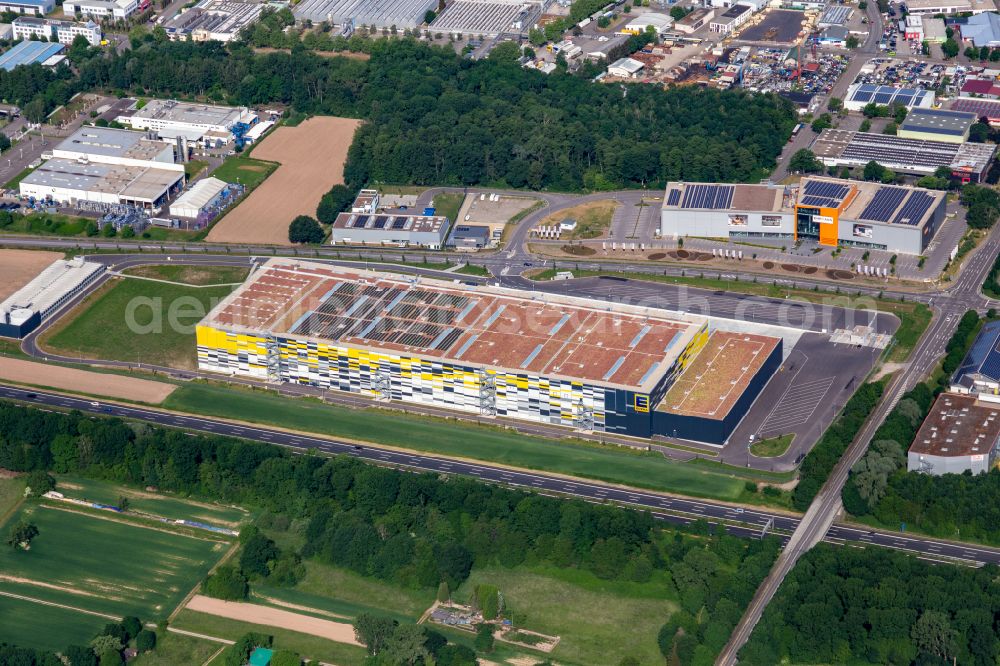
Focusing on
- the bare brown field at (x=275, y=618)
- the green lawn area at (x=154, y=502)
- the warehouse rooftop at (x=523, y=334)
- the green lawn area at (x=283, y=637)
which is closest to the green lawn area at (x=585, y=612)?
the bare brown field at (x=275, y=618)

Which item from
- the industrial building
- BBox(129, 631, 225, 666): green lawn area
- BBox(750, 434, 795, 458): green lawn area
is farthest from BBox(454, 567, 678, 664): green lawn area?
the industrial building

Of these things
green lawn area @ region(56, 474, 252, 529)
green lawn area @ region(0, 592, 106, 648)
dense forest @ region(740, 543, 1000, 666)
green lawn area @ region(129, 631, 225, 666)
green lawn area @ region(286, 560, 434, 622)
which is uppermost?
dense forest @ region(740, 543, 1000, 666)

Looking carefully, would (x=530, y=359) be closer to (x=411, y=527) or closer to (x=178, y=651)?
(x=411, y=527)

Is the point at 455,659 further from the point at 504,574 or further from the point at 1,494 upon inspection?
the point at 1,494

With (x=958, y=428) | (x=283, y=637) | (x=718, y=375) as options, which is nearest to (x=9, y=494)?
(x=283, y=637)

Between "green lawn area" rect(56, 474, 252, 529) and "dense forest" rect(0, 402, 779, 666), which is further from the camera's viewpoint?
"green lawn area" rect(56, 474, 252, 529)

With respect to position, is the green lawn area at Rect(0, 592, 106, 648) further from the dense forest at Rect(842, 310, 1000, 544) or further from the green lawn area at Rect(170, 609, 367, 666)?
the dense forest at Rect(842, 310, 1000, 544)

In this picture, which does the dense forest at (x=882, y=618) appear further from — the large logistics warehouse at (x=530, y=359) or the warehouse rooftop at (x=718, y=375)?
the warehouse rooftop at (x=718, y=375)
